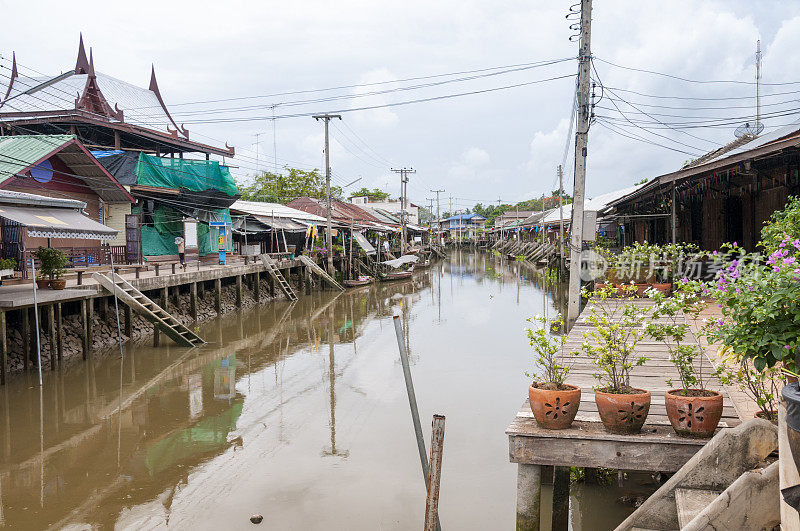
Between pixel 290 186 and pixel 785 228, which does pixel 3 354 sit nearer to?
pixel 785 228

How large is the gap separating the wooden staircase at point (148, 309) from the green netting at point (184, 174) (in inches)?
341

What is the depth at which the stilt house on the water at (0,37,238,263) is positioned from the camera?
21719mm

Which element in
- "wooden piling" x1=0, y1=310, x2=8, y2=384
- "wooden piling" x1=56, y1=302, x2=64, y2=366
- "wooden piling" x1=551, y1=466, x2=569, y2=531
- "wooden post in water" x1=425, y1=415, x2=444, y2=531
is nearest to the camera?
"wooden post in water" x1=425, y1=415, x2=444, y2=531

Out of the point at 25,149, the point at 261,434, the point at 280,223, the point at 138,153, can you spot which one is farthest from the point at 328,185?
the point at 261,434

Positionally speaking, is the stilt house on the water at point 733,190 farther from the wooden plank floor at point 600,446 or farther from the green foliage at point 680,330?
the wooden plank floor at point 600,446

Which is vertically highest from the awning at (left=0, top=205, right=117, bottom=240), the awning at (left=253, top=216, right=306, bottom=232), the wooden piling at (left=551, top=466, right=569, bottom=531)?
the awning at (left=253, top=216, right=306, bottom=232)

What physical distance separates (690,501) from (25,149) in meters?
17.6

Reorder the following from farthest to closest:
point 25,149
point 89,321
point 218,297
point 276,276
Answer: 1. point 276,276
2. point 218,297
3. point 25,149
4. point 89,321

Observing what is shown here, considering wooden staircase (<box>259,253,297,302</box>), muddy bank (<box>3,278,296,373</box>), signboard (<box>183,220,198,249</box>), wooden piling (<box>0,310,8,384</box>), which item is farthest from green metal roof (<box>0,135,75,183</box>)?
wooden staircase (<box>259,253,297,302</box>)

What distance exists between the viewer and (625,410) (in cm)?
436

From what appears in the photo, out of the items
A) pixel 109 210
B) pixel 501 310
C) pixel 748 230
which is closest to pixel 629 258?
pixel 748 230

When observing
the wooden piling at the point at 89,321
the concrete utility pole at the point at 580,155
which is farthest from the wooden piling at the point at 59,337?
the concrete utility pole at the point at 580,155

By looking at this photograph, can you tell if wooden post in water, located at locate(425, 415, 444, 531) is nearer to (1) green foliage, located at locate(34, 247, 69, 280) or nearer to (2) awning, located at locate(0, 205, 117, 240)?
(2) awning, located at locate(0, 205, 117, 240)

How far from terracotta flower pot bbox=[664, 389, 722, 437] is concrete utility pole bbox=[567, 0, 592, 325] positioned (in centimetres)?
888
